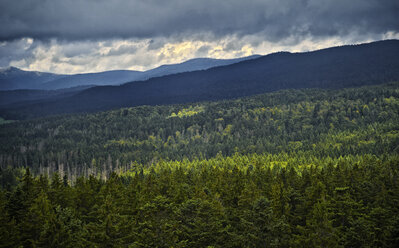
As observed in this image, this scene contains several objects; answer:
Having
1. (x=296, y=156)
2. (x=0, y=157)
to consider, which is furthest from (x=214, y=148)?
(x=0, y=157)

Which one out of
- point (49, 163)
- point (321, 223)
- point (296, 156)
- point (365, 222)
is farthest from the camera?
point (49, 163)

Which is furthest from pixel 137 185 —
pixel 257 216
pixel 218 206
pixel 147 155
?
pixel 147 155

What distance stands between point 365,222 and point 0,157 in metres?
202

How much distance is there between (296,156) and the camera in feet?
491

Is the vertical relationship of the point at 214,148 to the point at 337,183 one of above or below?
below

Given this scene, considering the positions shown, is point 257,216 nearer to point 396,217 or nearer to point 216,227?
point 216,227

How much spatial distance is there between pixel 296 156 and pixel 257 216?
11482 centimetres

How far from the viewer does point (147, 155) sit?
192m

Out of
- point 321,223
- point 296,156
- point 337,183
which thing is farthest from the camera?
point 296,156

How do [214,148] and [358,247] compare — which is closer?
[358,247]

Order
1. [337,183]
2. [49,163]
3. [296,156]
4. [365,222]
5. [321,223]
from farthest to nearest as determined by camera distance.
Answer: [49,163] < [296,156] < [337,183] < [365,222] < [321,223]

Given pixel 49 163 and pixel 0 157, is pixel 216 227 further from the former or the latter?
pixel 0 157

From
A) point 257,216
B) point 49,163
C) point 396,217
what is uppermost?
point 257,216

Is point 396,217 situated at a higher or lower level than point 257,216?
lower
